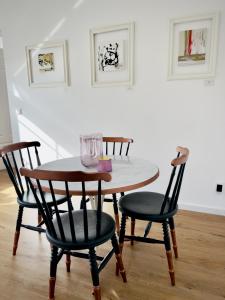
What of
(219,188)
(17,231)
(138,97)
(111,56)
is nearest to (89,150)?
(17,231)

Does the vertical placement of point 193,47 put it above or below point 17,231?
above

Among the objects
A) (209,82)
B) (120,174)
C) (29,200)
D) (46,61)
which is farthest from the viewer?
(46,61)

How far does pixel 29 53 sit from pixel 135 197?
253cm

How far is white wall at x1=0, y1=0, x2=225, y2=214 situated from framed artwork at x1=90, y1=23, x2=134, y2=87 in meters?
0.08

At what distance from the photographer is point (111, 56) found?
2689 mm

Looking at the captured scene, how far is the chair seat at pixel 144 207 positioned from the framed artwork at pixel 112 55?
54.5 inches

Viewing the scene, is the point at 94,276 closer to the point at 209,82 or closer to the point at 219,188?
the point at 219,188

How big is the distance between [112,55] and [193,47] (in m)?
0.87

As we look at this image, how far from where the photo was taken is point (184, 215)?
2.54 meters

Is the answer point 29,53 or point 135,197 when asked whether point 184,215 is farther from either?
point 29,53

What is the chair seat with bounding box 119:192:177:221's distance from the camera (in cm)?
155

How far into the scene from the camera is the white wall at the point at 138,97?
2410 mm

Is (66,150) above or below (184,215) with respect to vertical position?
above

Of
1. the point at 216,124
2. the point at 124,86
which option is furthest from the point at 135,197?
the point at 124,86
